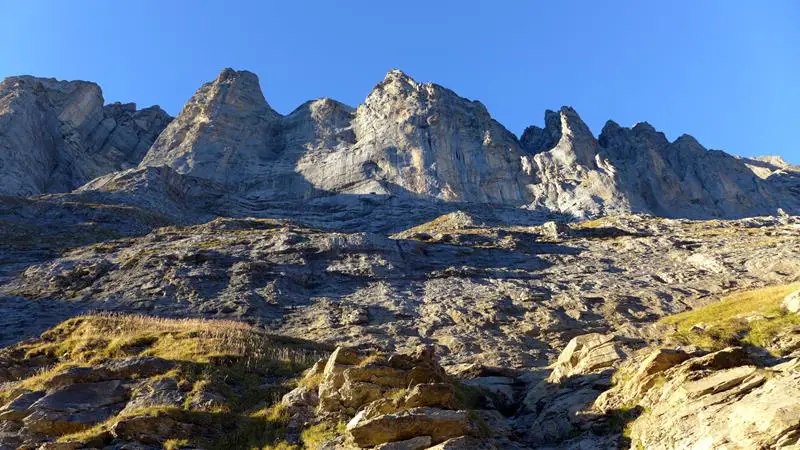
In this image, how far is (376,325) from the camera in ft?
104

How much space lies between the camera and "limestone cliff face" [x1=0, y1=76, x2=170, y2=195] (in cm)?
10644

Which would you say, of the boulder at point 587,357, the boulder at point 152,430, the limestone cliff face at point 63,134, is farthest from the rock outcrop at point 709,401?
the limestone cliff face at point 63,134

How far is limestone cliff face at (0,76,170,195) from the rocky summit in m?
1.42

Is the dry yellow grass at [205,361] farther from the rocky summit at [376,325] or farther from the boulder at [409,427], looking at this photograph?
the boulder at [409,427]

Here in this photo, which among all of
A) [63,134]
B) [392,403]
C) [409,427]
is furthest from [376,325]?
[63,134]

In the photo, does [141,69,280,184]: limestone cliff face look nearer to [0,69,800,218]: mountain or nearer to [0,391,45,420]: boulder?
[0,69,800,218]: mountain

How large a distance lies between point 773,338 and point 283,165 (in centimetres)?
11102

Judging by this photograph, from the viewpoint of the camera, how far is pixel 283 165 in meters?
123

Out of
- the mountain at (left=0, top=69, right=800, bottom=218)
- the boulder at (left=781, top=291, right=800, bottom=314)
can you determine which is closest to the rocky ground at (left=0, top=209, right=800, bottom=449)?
the boulder at (left=781, top=291, right=800, bottom=314)

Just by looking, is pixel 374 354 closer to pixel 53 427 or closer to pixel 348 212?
pixel 53 427

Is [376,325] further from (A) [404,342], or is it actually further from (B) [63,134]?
(B) [63,134]

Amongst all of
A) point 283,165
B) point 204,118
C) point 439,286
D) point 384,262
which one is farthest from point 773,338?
point 204,118

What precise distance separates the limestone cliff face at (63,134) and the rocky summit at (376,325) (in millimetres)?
1422

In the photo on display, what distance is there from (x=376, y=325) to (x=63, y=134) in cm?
11688
